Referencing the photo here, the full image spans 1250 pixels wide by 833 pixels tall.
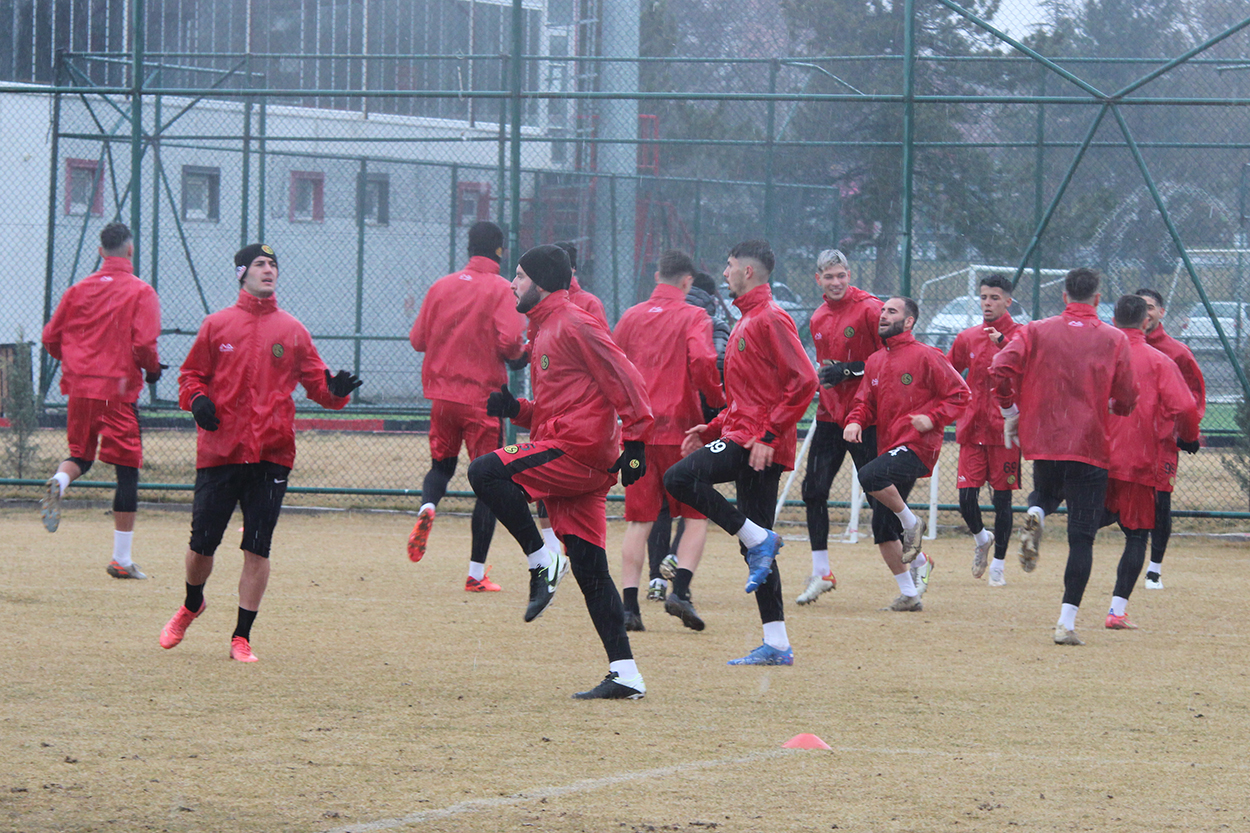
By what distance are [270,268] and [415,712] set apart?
2.21 m

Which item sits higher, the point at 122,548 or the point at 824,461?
the point at 824,461

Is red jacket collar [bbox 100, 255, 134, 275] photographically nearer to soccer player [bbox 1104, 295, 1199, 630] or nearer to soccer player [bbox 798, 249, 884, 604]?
soccer player [bbox 798, 249, 884, 604]

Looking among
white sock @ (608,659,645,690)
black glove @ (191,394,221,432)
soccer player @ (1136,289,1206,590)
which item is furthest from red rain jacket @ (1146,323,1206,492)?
black glove @ (191,394,221,432)

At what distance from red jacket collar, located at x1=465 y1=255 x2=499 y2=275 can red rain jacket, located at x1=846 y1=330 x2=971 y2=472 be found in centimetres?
241

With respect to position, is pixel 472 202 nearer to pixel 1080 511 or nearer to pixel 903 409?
pixel 903 409

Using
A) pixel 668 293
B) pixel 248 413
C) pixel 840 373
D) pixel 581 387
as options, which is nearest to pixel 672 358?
pixel 668 293

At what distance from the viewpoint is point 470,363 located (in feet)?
30.2

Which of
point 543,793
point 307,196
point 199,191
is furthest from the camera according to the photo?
point 307,196

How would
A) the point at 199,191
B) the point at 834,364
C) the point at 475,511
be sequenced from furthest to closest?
the point at 199,191 < the point at 475,511 < the point at 834,364

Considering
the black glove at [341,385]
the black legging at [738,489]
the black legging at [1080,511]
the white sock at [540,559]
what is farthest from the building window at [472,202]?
the white sock at [540,559]

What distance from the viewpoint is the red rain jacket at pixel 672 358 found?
8.15m

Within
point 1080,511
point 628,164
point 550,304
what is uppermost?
point 628,164

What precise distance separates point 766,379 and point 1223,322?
28.9ft

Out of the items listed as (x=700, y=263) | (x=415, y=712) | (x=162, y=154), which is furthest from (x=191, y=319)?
(x=415, y=712)
